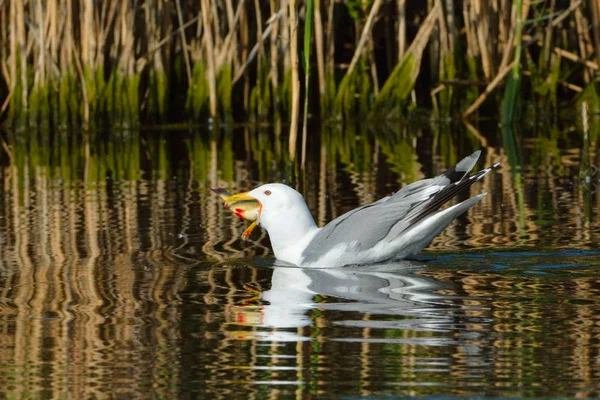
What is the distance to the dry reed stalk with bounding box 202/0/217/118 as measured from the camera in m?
11.6

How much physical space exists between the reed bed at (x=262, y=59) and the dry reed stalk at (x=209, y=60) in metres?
0.01

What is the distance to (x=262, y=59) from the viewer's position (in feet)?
40.5

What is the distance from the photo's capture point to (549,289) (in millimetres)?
4871

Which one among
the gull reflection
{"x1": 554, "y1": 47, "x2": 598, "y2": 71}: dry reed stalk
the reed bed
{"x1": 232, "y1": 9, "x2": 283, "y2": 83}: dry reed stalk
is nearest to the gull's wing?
the gull reflection

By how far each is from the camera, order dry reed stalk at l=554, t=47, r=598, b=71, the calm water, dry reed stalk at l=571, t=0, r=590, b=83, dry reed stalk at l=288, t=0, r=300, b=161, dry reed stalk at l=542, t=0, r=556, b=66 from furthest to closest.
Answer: dry reed stalk at l=571, t=0, r=590, b=83 < dry reed stalk at l=554, t=47, r=598, b=71 < dry reed stalk at l=542, t=0, r=556, b=66 < dry reed stalk at l=288, t=0, r=300, b=161 < the calm water

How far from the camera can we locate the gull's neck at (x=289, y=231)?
18.7 feet

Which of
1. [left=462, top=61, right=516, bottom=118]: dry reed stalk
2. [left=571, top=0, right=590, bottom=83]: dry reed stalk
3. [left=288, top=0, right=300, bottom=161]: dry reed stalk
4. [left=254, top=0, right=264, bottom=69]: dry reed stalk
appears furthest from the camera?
[left=571, top=0, right=590, bottom=83]: dry reed stalk

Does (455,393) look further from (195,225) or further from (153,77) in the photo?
(153,77)

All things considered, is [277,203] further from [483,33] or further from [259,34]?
[483,33]

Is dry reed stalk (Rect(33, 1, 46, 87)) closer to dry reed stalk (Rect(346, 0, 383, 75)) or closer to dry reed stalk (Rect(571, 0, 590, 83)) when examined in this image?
dry reed stalk (Rect(346, 0, 383, 75))

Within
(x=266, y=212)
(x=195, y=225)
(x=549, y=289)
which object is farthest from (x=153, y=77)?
(x=549, y=289)

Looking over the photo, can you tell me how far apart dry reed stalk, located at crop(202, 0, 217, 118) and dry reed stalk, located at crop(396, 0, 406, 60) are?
1794 mm

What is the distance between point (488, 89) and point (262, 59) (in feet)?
7.06

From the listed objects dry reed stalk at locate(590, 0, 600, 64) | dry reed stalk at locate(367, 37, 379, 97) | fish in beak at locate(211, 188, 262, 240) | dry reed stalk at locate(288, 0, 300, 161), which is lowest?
fish in beak at locate(211, 188, 262, 240)
